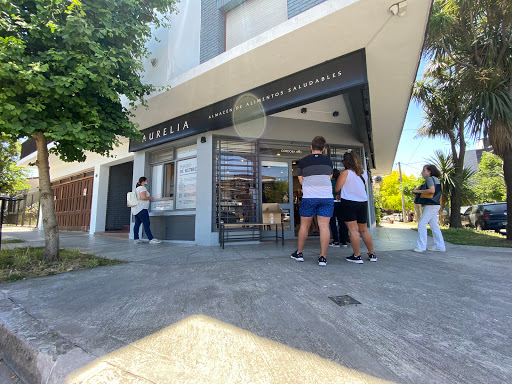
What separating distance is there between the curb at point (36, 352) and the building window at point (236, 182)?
4.38 meters

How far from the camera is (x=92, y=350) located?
1633 millimetres

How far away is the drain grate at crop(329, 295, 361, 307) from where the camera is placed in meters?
2.32

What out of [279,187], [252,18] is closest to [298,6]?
[252,18]

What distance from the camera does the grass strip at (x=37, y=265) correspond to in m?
3.43

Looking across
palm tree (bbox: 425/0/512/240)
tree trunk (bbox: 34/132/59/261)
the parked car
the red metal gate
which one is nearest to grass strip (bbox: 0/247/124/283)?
tree trunk (bbox: 34/132/59/261)

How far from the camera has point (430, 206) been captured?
4953 millimetres

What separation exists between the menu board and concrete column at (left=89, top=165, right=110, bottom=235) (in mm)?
5324

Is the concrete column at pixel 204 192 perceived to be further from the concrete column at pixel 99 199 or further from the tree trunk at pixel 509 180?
the tree trunk at pixel 509 180

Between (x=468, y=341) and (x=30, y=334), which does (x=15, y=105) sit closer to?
(x=30, y=334)

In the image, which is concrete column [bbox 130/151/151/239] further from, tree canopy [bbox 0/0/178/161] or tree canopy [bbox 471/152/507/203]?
tree canopy [bbox 471/152/507/203]

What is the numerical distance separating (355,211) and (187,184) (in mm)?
4877

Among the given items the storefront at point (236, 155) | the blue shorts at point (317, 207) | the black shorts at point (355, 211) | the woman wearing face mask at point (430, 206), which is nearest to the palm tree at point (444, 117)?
the storefront at point (236, 155)

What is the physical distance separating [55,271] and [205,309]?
9.46 feet

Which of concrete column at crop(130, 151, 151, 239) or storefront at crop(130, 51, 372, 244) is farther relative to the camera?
concrete column at crop(130, 151, 151, 239)
